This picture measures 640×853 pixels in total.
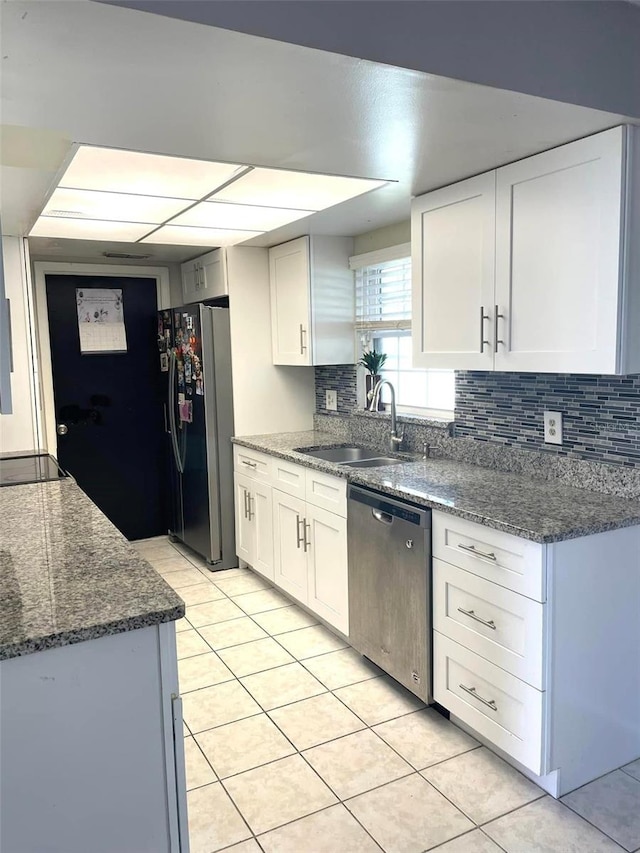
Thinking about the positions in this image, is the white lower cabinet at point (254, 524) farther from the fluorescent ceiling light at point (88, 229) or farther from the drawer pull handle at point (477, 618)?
the drawer pull handle at point (477, 618)

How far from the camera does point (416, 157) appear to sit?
7.23ft

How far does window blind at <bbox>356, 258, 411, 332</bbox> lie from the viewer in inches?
138

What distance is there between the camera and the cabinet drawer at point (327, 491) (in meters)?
2.91

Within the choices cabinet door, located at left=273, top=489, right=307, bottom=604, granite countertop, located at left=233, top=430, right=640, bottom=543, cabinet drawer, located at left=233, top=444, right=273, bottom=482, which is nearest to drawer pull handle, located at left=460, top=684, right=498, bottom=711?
granite countertop, located at left=233, top=430, right=640, bottom=543

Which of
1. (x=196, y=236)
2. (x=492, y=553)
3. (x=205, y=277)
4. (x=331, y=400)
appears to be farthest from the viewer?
(x=205, y=277)

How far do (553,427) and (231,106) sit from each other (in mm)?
1647

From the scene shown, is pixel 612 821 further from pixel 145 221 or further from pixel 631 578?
pixel 145 221

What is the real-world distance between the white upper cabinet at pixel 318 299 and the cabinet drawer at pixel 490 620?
1814 mm

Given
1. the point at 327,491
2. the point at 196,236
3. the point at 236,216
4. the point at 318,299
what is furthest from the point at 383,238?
the point at 327,491

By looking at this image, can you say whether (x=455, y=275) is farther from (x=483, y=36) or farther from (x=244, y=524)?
(x=244, y=524)

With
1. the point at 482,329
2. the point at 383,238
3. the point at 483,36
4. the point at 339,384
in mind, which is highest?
the point at 483,36

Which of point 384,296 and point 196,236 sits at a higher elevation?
point 196,236

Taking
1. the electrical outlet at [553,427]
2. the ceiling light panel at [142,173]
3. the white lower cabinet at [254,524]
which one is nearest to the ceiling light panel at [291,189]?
the ceiling light panel at [142,173]

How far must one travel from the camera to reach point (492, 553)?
2.09 meters
